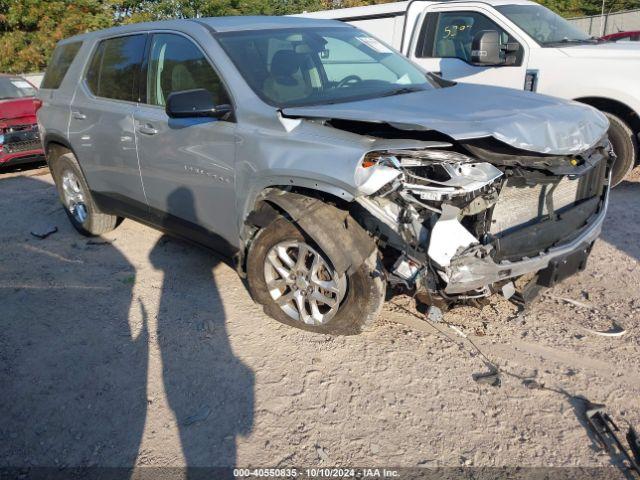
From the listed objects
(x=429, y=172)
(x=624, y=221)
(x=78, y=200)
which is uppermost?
(x=429, y=172)

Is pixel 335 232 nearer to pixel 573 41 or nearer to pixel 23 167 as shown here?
pixel 573 41

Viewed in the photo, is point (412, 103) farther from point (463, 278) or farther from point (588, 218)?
point (588, 218)

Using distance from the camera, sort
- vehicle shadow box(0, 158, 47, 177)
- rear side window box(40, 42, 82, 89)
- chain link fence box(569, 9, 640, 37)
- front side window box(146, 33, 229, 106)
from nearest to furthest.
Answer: front side window box(146, 33, 229, 106) < rear side window box(40, 42, 82, 89) < vehicle shadow box(0, 158, 47, 177) < chain link fence box(569, 9, 640, 37)

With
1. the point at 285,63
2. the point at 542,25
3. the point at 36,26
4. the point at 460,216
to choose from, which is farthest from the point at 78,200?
the point at 36,26

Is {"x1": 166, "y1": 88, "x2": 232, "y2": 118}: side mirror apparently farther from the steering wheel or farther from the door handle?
the steering wheel

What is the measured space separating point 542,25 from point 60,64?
17.3ft

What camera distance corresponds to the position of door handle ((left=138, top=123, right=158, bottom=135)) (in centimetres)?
412

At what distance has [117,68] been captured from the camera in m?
4.67

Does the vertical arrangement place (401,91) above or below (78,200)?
above

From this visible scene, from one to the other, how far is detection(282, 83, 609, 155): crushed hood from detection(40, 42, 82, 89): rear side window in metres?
3.13

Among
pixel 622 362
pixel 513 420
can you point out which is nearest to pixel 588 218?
pixel 622 362

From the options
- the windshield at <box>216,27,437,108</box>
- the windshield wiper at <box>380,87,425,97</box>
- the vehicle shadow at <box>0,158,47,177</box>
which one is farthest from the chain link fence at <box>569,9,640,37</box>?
the windshield wiper at <box>380,87,425,97</box>

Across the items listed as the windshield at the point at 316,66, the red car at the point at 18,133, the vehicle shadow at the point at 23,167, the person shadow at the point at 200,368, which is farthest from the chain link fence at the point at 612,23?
the person shadow at the point at 200,368

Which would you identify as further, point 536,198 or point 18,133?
point 18,133
